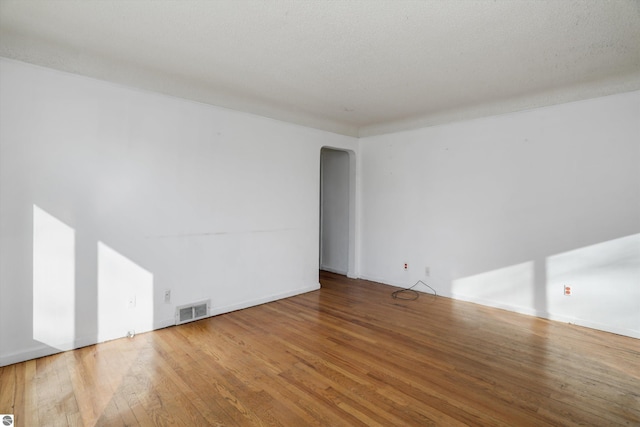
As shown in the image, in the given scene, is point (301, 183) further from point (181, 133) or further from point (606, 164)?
point (606, 164)

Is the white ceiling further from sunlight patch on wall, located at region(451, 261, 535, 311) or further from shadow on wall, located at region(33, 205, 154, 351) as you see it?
sunlight patch on wall, located at region(451, 261, 535, 311)

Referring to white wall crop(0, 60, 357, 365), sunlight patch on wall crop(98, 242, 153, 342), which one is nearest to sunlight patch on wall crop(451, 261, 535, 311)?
white wall crop(0, 60, 357, 365)

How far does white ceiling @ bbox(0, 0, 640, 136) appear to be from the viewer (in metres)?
2.16

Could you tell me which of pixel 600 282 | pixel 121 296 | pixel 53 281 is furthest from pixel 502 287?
pixel 53 281

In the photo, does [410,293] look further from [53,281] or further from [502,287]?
[53,281]

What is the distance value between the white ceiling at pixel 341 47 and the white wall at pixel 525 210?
1.38 ft

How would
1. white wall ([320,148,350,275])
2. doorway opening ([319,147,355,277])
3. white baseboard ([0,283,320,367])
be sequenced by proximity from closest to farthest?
white baseboard ([0,283,320,367]) < doorway opening ([319,147,355,277]) < white wall ([320,148,350,275])

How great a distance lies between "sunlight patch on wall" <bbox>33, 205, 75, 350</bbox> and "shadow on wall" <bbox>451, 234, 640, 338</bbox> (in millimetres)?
4810

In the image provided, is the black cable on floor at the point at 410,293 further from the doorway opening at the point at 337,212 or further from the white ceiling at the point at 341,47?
the white ceiling at the point at 341,47

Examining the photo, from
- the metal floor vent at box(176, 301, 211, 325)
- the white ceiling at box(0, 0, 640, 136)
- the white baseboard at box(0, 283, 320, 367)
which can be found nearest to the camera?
the white ceiling at box(0, 0, 640, 136)

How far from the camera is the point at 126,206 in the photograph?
10.3ft

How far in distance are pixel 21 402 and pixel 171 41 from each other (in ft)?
9.50

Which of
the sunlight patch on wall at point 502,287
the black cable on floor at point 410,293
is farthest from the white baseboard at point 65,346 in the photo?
the sunlight patch on wall at point 502,287

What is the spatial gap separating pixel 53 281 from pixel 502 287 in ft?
16.4
